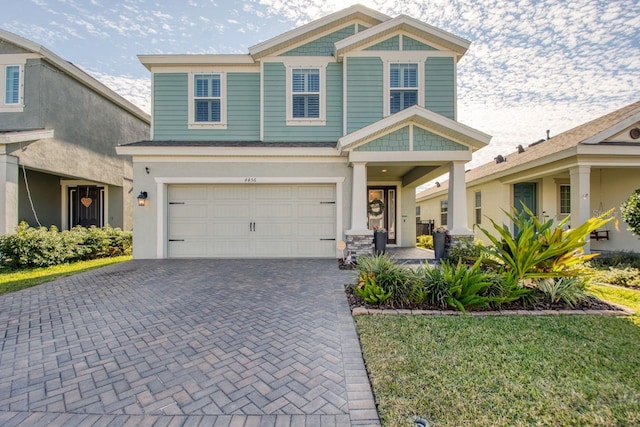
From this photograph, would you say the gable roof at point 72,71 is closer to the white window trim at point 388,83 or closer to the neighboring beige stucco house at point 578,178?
the white window trim at point 388,83

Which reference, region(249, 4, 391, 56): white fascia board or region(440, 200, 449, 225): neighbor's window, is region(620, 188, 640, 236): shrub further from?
region(440, 200, 449, 225): neighbor's window

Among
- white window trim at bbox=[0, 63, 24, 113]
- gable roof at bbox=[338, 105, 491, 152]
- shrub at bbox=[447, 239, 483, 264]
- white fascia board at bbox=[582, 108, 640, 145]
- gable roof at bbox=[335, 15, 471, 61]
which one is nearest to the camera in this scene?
shrub at bbox=[447, 239, 483, 264]

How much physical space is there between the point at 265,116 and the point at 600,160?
10.4m

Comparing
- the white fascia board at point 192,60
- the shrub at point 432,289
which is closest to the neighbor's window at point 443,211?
the white fascia board at point 192,60

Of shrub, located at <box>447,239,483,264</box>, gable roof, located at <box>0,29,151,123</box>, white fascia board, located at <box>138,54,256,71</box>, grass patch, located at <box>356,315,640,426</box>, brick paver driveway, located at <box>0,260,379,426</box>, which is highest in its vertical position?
gable roof, located at <box>0,29,151,123</box>

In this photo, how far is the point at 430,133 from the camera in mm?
7969

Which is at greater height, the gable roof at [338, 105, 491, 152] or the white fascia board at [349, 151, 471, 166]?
the gable roof at [338, 105, 491, 152]

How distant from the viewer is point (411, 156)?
26.0 ft

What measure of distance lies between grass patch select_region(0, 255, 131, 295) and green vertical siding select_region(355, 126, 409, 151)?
28.8 feet

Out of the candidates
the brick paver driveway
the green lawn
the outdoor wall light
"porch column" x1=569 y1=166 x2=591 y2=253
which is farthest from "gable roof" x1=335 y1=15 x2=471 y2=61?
the green lawn

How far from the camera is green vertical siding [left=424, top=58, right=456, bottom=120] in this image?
934 cm

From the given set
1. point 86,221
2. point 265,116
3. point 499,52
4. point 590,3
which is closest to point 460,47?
point 499,52

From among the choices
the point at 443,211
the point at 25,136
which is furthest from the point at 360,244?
the point at 443,211

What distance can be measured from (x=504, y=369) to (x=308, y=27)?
33.8 ft
